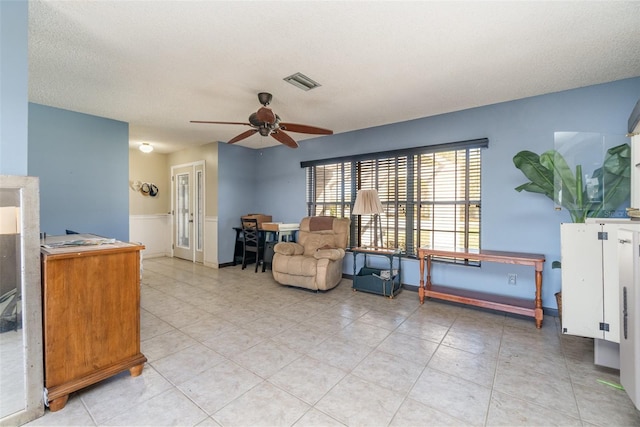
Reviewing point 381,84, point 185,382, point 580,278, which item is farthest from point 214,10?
point 580,278

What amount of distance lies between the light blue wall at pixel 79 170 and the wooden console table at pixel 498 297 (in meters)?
4.53

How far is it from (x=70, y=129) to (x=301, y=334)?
4.16 meters

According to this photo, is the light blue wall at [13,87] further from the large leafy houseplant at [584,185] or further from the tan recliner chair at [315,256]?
the large leafy houseplant at [584,185]

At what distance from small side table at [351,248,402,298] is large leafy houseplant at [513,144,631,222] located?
70.9 inches

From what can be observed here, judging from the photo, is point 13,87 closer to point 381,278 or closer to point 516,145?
point 381,278

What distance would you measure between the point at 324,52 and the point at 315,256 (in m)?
2.56

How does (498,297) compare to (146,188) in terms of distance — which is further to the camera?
(146,188)

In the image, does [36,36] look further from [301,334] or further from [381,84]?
[301,334]

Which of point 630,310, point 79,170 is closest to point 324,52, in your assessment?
point 630,310

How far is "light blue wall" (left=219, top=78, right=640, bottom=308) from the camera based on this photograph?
112 inches

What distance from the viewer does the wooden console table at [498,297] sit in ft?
9.07

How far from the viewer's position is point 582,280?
2133mm

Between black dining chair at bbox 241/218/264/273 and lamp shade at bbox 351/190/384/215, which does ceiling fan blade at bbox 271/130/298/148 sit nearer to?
lamp shade at bbox 351/190/384/215

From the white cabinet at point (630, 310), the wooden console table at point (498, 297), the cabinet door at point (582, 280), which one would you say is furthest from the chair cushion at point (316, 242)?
the white cabinet at point (630, 310)
